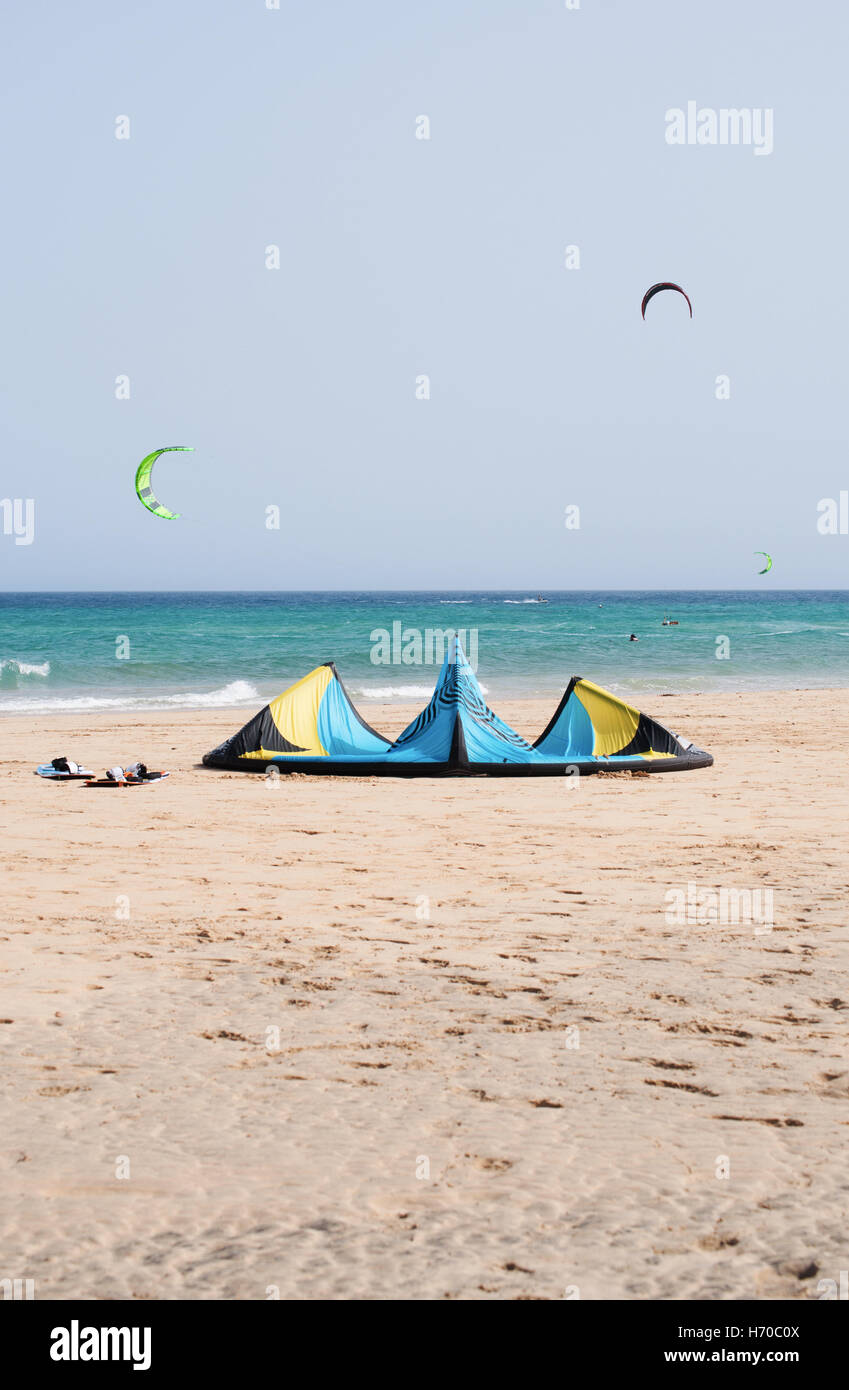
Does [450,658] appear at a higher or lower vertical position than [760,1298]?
higher

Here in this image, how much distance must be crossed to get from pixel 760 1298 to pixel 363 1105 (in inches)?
58.7

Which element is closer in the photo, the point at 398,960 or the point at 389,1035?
the point at 389,1035

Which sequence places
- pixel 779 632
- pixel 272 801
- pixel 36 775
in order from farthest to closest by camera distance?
1. pixel 779 632
2. pixel 36 775
3. pixel 272 801

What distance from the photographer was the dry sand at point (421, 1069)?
309 centimetres

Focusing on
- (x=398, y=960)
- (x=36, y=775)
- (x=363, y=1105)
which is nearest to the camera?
(x=363, y=1105)

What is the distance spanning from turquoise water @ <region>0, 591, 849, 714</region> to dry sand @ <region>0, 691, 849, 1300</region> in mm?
15981

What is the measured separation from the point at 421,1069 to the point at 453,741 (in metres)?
8.09

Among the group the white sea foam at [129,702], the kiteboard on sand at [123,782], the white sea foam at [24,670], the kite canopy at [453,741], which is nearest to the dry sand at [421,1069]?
the kiteboard on sand at [123,782]

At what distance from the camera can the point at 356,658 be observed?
119 ft

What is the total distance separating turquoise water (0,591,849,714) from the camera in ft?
85.7

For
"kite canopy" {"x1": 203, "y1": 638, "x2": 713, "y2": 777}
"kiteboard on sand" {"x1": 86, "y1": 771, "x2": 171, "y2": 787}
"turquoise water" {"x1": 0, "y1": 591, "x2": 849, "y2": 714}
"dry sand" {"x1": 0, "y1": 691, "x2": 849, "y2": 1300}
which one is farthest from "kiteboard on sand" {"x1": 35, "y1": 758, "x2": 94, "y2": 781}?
"turquoise water" {"x1": 0, "y1": 591, "x2": 849, "y2": 714}
